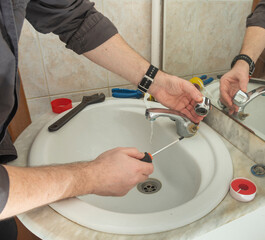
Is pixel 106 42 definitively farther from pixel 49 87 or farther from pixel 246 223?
pixel 246 223

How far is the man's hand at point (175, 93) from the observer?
29.4 inches

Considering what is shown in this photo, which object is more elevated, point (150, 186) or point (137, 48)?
point (137, 48)

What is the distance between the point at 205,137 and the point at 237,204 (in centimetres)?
23

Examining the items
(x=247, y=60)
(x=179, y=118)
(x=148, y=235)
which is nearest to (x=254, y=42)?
(x=247, y=60)

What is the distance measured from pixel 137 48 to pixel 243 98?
507 mm

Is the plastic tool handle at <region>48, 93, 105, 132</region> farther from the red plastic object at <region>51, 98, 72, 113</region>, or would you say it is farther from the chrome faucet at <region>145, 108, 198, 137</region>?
the chrome faucet at <region>145, 108, 198, 137</region>

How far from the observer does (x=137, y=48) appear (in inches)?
41.5

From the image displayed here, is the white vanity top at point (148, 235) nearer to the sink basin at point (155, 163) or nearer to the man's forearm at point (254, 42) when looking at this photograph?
the sink basin at point (155, 163)

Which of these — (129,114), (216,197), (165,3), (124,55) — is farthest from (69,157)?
(165,3)

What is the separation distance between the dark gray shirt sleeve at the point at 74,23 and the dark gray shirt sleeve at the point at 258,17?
0.37m

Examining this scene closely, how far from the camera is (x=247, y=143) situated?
65 cm

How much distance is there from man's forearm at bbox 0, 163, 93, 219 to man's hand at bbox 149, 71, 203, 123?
36cm

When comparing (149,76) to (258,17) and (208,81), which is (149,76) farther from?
Answer: (258,17)

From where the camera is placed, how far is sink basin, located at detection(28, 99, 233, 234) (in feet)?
1.59
